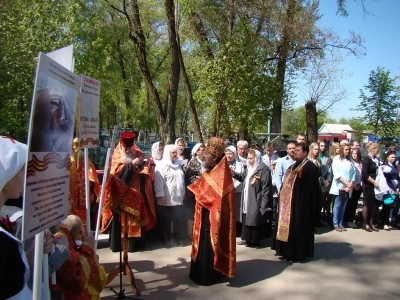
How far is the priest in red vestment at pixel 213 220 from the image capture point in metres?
4.78

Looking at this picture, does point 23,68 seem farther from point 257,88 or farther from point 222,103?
point 257,88

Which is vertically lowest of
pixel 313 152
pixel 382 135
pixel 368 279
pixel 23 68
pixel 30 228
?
pixel 368 279

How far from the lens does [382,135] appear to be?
1270cm

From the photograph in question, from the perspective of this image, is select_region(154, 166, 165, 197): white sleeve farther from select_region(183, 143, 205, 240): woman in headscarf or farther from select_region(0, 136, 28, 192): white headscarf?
select_region(0, 136, 28, 192): white headscarf

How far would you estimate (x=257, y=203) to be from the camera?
6453 millimetres

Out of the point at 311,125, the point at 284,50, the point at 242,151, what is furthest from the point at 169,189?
the point at 284,50

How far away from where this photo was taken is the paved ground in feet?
15.2

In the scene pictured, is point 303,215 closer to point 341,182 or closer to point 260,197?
point 260,197

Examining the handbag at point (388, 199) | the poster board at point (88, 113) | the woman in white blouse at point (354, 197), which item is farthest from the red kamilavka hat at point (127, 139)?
the handbag at point (388, 199)

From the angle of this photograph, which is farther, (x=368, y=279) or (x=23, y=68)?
(x=23, y=68)

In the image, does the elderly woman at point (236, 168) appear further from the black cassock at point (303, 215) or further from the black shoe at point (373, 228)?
the black shoe at point (373, 228)

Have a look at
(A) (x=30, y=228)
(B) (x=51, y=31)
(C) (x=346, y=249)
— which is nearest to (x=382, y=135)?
(C) (x=346, y=249)

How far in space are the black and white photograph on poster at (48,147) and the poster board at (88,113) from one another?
1.19 metres

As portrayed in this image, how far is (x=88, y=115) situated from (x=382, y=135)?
37.8 feet
